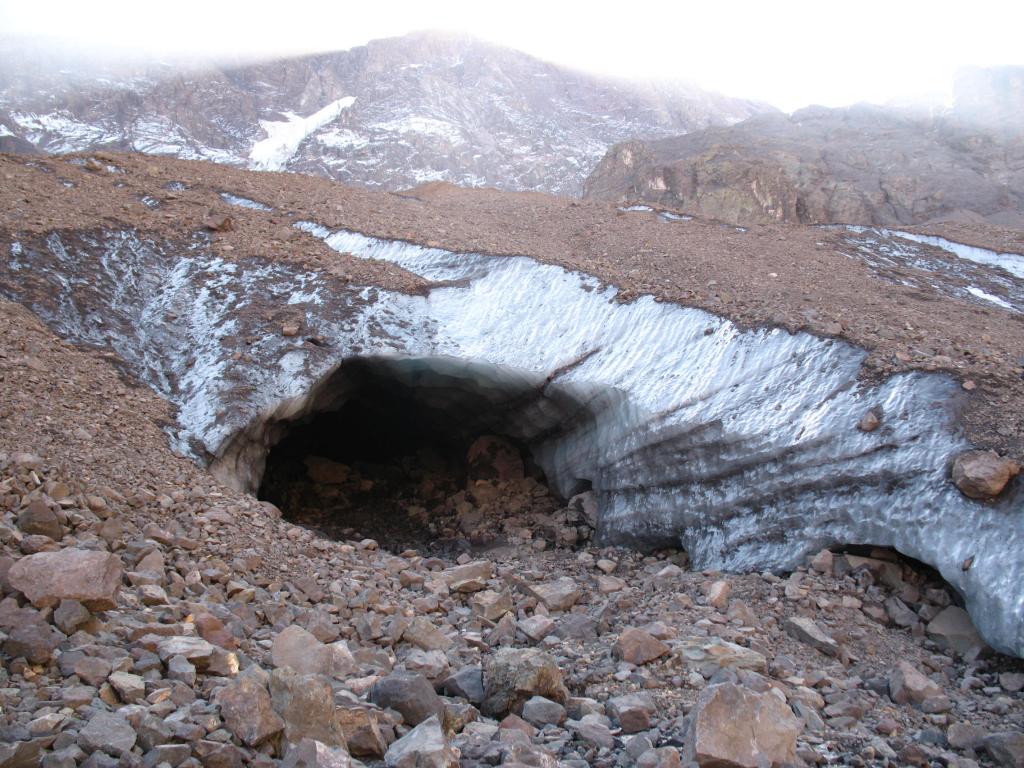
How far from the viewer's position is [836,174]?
2723 centimetres

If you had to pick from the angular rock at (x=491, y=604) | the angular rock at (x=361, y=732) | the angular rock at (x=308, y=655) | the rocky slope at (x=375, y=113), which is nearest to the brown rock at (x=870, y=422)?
the angular rock at (x=491, y=604)

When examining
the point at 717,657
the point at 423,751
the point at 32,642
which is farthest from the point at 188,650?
the point at 717,657

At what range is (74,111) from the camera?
169ft

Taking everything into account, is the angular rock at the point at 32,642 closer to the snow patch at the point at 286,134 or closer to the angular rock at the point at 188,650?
the angular rock at the point at 188,650

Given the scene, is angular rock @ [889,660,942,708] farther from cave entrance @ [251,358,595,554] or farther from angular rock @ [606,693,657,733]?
cave entrance @ [251,358,595,554]

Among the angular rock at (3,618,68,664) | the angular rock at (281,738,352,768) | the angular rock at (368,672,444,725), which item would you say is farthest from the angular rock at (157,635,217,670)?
the angular rock at (281,738,352,768)

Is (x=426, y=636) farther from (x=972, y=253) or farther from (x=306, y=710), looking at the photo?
(x=972, y=253)

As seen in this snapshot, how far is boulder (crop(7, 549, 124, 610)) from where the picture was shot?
3.17 meters

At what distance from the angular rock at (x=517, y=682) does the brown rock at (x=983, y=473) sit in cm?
284

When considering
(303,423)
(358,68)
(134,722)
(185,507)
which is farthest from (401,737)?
(358,68)

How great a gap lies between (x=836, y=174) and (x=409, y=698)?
28.5 metres

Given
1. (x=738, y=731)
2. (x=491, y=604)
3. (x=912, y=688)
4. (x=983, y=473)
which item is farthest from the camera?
(x=491, y=604)

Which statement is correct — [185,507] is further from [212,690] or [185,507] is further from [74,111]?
[74,111]

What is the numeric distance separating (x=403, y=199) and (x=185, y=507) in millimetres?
8377
